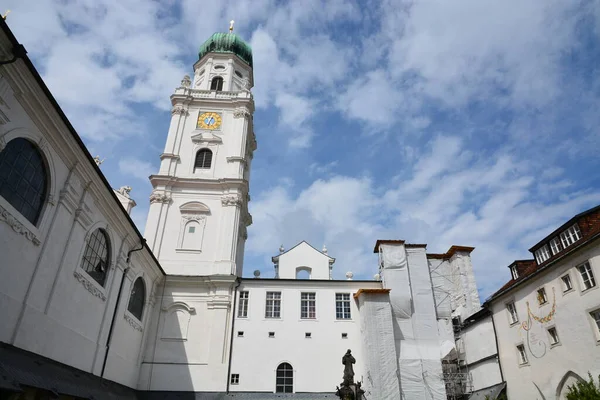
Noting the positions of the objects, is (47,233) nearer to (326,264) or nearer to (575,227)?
(575,227)

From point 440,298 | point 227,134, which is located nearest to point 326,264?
point 440,298

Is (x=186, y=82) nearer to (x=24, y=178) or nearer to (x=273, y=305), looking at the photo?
(x=273, y=305)

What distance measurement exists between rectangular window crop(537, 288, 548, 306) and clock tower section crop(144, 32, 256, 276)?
17644 mm

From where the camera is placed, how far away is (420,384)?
2486cm

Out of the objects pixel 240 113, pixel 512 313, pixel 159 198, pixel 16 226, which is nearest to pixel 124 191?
pixel 159 198

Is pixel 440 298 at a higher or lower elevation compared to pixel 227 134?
lower

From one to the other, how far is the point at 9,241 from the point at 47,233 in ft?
6.34

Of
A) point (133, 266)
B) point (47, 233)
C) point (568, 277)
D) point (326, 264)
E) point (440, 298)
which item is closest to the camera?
point (47, 233)

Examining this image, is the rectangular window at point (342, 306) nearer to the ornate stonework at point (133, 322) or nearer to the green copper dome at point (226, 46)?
the ornate stonework at point (133, 322)

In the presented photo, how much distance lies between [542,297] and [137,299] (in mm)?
20775

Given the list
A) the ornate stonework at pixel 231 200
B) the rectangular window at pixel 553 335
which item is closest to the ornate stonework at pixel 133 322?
the ornate stonework at pixel 231 200

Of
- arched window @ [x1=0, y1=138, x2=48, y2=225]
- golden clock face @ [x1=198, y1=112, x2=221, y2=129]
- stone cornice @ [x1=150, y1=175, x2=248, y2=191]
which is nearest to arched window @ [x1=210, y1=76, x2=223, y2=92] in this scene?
golden clock face @ [x1=198, y1=112, x2=221, y2=129]

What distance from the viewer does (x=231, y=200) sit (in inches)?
1211

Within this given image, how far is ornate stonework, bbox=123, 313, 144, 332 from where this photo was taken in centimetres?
2200
